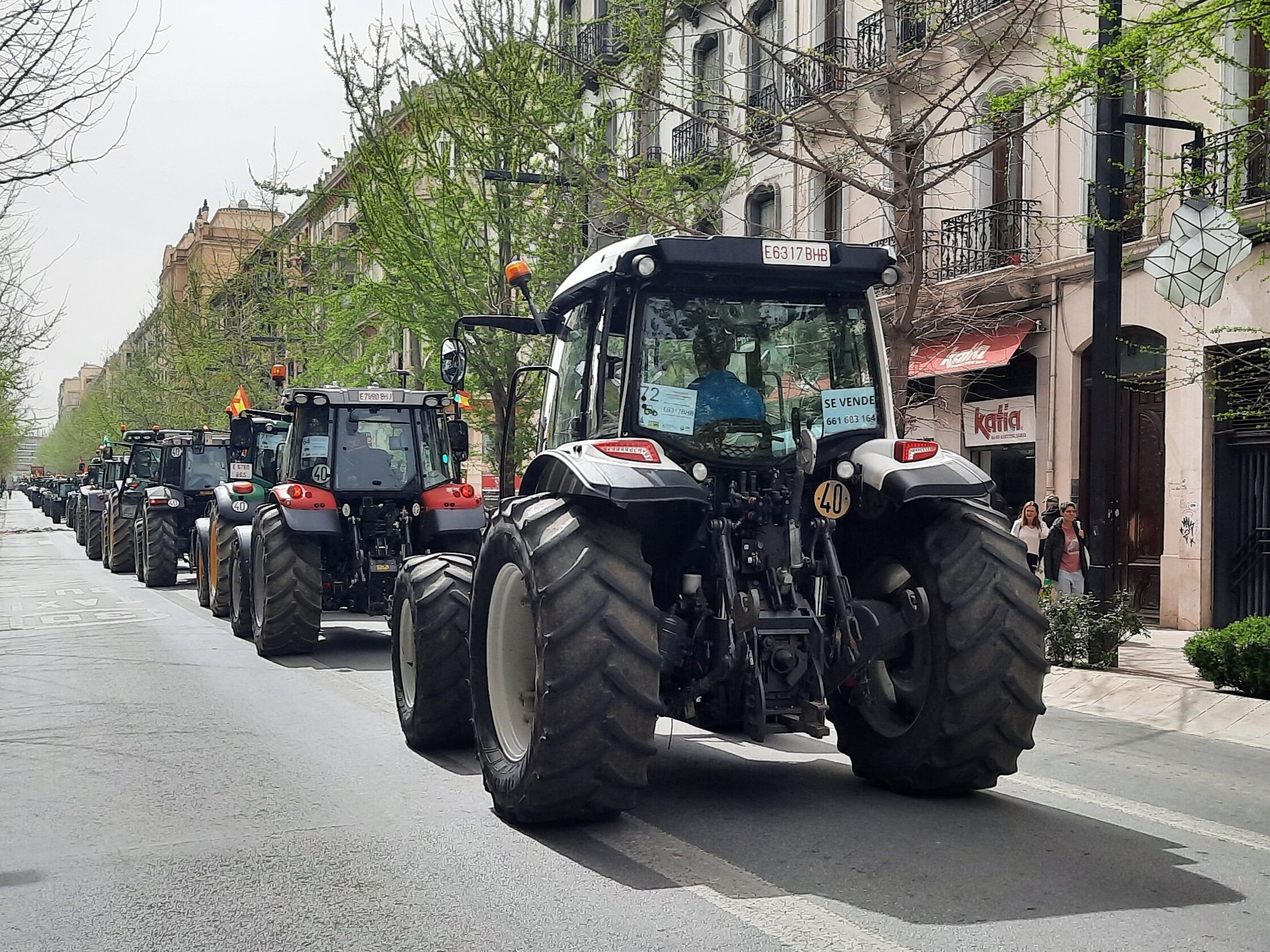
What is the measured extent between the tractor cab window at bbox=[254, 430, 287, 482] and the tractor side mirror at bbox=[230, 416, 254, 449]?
315mm

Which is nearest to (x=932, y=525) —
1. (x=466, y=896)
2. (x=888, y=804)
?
(x=888, y=804)

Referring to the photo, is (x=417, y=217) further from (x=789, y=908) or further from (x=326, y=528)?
(x=789, y=908)

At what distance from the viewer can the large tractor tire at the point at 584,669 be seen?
A: 18.6 feet

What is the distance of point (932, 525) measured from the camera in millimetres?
6430

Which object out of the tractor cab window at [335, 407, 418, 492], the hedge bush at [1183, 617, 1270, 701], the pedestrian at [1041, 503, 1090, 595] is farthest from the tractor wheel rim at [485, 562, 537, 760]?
the pedestrian at [1041, 503, 1090, 595]

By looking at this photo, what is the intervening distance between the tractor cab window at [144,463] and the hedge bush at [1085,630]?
19.4 m

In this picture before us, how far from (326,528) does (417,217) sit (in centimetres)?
1206

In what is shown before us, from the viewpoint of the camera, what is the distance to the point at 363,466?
14.1 metres

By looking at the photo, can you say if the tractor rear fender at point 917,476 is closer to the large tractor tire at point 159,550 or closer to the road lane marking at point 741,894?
the road lane marking at point 741,894

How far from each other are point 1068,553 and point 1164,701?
24.3ft

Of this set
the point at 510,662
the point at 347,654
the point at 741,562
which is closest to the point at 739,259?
the point at 741,562

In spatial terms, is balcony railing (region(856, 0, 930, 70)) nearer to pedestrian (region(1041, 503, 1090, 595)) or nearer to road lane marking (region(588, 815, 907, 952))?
pedestrian (region(1041, 503, 1090, 595))

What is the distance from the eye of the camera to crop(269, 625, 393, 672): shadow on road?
Result: 12.8 meters

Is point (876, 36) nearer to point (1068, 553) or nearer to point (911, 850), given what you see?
point (1068, 553)
